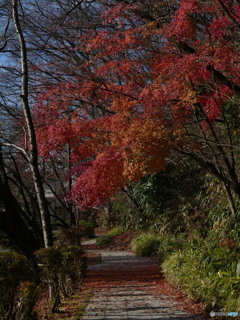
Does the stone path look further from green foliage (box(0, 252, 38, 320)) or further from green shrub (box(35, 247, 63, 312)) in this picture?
green foliage (box(0, 252, 38, 320))

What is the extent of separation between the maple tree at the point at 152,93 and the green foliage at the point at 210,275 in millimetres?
2061

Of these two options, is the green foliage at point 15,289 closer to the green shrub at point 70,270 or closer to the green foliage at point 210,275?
the green shrub at point 70,270

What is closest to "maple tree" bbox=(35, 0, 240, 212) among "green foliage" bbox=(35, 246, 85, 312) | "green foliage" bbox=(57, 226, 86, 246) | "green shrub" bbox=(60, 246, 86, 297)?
"green foliage" bbox=(57, 226, 86, 246)

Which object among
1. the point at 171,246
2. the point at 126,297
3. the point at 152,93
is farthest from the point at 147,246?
the point at 152,93

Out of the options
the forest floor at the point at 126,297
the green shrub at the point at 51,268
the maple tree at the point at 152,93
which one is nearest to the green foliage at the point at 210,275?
the forest floor at the point at 126,297

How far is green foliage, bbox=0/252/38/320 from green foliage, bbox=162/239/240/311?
288cm

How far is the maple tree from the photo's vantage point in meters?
8.96

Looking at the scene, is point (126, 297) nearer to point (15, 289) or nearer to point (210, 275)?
point (210, 275)

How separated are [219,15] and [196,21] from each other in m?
0.93

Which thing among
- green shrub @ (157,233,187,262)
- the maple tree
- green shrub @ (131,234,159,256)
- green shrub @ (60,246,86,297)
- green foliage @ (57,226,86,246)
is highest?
the maple tree

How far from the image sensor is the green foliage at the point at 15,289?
4.97 metres

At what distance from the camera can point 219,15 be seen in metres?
9.31

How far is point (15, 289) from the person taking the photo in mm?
5125

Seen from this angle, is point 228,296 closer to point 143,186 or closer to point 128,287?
point 128,287
